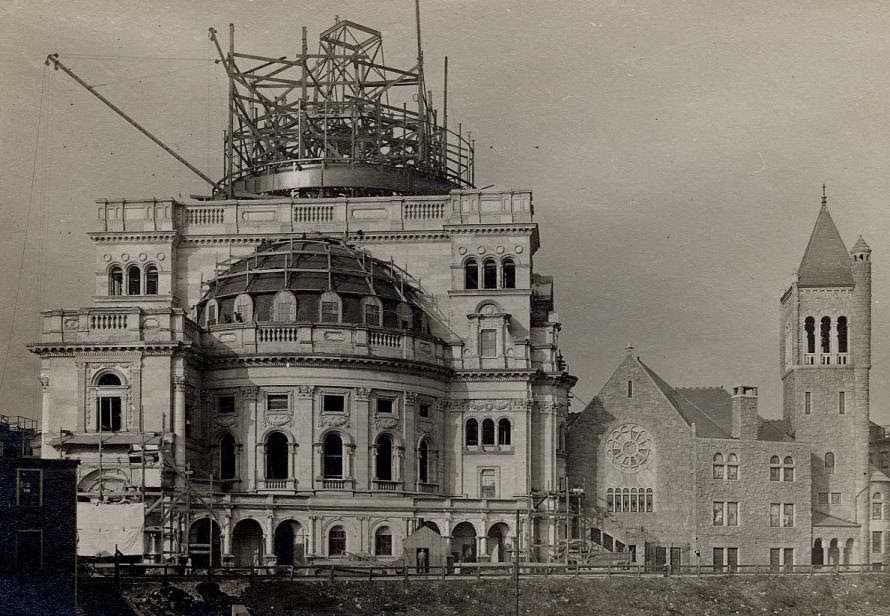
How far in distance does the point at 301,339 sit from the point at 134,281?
14.2 meters

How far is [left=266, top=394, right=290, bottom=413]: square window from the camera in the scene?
291ft

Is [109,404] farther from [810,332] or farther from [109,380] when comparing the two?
[810,332]

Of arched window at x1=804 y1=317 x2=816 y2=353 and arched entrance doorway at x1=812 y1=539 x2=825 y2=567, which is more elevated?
arched window at x1=804 y1=317 x2=816 y2=353

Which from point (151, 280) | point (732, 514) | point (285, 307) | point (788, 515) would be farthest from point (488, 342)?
point (788, 515)

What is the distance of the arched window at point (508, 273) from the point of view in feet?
319

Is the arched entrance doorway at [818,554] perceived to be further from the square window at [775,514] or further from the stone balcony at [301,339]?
the stone balcony at [301,339]

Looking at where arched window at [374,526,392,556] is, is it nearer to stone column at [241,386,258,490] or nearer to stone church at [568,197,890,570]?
stone column at [241,386,258,490]

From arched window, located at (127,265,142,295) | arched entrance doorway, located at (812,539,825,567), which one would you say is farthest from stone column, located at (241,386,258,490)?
arched entrance doorway, located at (812,539,825,567)

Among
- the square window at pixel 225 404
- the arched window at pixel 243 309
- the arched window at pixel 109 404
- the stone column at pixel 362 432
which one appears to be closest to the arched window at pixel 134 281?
the arched window at pixel 243 309

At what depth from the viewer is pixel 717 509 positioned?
3890 inches

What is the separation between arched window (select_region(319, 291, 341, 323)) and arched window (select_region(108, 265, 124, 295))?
14263 mm

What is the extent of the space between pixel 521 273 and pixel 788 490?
67.6 feet

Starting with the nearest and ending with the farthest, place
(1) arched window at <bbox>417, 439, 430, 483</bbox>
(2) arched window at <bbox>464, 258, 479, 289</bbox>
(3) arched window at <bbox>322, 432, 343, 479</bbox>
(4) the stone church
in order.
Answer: (3) arched window at <bbox>322, 432, 343, 479</bbox> < (1) arched window at <bbox>417, 439, 430, 483</bbox> < (2) arched window at <bbox>464, 258, 479, 289</bbox> < (4) the stone church

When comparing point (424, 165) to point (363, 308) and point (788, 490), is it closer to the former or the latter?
point (363, 308)
